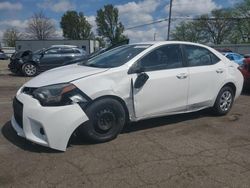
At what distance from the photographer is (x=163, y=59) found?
5.02 m

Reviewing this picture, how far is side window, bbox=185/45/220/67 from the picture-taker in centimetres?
536

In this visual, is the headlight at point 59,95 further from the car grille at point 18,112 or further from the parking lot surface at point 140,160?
the parking lot surface at point 140,160

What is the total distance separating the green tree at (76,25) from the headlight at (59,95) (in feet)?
217

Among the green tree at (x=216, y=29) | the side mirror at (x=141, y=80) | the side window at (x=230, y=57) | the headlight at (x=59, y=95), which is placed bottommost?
the side window at (x=230, y=57)

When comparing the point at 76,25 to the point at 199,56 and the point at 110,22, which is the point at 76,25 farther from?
the point at 199,56

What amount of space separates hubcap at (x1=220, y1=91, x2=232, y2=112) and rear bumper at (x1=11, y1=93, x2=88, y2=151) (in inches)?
125

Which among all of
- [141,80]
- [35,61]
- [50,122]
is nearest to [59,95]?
[50,122]

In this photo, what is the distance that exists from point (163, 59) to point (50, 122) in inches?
87.8

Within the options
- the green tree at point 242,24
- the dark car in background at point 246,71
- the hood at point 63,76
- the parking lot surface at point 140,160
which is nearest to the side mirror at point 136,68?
the hood at point 63,76

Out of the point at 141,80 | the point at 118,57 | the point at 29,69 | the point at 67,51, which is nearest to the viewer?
the point at 141,80

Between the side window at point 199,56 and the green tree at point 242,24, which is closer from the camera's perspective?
the side window at point 199,56

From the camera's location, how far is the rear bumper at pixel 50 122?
3818 millimetres

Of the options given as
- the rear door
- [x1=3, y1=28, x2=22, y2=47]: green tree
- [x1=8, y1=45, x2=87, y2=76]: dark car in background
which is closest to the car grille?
the rear door

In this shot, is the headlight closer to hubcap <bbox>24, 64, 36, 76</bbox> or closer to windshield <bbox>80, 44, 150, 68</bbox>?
windshield <bbox>80, 44, 150, 68</bbox>
